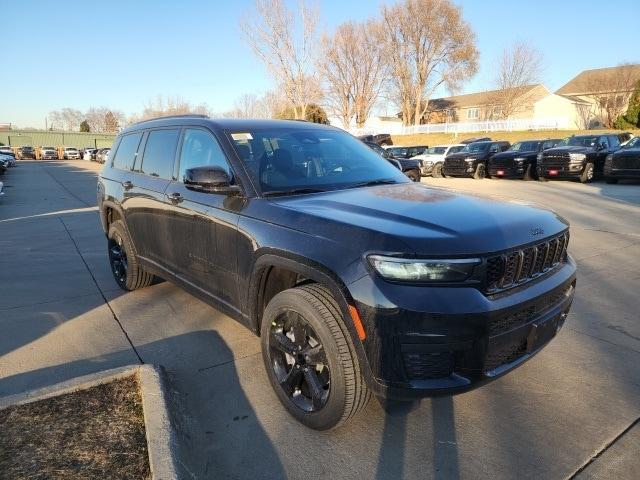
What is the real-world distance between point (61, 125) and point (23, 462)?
132 meters

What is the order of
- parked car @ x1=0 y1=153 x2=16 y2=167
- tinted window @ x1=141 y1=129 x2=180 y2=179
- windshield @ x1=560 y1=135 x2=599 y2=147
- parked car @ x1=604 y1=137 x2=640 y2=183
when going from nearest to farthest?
tinted window @ x1=141 y1=129 x2=180 y2=179 → parked car @ x1=604 y1=137 x2=640 y2=183 → windshield @ x1=560 y1=135 x2=599 y2=147 → parked car @ x1=0 y1=153 x2=16 y2=167

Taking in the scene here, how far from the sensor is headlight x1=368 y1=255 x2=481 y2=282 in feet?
7.20

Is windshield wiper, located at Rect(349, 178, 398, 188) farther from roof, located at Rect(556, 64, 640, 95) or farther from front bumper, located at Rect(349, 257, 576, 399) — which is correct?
roof, located at Rect(556, 64, 640, 95)

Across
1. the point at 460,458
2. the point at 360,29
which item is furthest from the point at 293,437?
the point at 360,29

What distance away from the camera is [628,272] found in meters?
5.64

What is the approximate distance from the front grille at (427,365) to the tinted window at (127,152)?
3.84m

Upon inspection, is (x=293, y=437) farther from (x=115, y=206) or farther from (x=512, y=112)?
(x=512, y=112)

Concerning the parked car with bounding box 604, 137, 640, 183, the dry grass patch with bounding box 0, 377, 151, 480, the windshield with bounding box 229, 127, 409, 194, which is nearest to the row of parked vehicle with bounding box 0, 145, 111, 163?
the parked car with bounding box 604, 137, 640, 183

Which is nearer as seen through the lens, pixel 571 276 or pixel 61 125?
pixel 571 276

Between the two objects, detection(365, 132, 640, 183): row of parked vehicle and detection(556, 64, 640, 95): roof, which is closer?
detection(365, 132, 640, 183): row of parked vehicle

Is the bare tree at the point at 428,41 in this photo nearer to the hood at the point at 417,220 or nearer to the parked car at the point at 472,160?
the parked car at the point at 472,160

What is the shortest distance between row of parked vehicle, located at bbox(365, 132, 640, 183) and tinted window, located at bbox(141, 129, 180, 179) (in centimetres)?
993

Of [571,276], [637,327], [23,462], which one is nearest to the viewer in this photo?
[23,462]

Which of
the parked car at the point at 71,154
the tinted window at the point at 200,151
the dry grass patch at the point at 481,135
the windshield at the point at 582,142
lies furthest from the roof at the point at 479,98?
the tinted window at the point at 200,151
